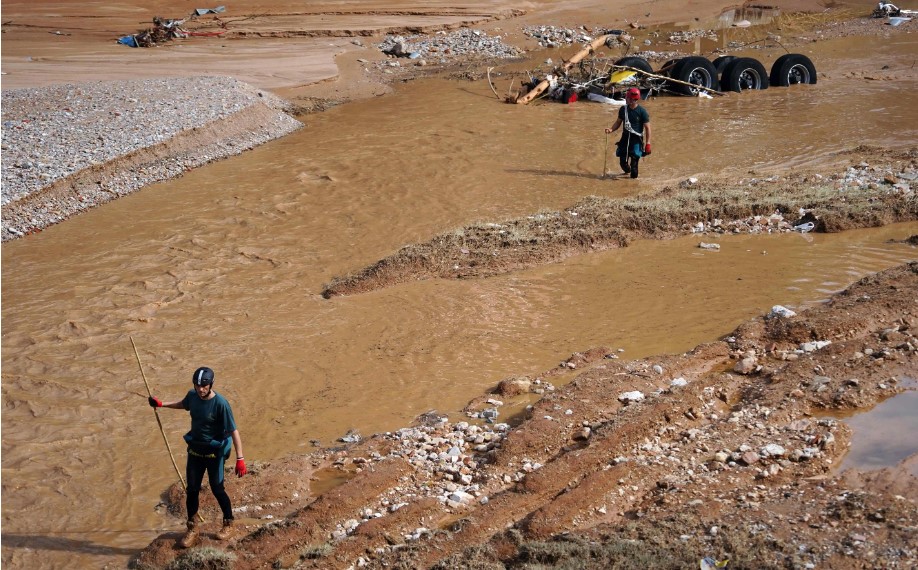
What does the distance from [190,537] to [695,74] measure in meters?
17.5

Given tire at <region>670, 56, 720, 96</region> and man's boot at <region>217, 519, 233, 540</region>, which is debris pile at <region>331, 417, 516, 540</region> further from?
tire at <region>670, 56, 720, 96</region>

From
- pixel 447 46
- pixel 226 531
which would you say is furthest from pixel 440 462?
pixel 447 46

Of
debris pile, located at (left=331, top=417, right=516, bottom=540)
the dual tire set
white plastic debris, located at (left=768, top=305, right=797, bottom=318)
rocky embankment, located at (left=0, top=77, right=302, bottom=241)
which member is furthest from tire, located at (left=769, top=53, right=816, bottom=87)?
debris pile, located at (left=331, top=417, right=516, bottom=540)

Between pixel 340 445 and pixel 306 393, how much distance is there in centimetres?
111

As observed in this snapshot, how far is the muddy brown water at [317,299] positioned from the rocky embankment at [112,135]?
597 mm

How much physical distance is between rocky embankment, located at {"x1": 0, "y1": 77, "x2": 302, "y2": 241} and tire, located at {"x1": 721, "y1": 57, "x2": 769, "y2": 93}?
10.2 metres

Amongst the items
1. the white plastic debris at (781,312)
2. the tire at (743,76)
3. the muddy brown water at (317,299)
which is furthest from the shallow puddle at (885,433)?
the tire at (743,76)

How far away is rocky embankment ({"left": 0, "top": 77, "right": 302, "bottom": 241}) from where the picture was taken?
1454 cm

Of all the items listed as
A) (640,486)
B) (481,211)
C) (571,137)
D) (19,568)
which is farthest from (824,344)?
(571,137)

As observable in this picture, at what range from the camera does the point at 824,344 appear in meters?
8.39

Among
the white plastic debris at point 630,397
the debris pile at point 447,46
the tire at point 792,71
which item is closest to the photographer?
the white plastic debris at point 630,397

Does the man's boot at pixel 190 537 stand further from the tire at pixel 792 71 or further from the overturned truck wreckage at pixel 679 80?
the tire at pixel 792 71

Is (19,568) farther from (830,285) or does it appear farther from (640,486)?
(830,285)

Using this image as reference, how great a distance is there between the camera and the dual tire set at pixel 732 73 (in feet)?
67.1
